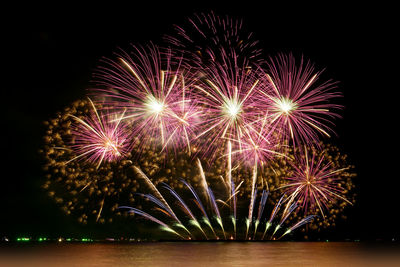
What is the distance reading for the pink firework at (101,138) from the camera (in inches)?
879

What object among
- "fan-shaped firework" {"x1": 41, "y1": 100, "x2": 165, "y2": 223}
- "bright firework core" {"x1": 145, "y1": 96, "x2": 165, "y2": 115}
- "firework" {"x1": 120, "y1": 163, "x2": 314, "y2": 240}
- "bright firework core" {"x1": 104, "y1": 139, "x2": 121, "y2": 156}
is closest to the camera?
"bright firework core" {"x1": 145, "y1": 96, "x2": 165, "y2": 115}

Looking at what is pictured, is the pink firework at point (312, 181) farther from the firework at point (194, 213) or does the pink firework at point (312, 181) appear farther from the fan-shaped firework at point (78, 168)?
the fan-shaped firework at point (78, 168)

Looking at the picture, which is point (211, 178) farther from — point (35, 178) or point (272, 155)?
point (35, 178)

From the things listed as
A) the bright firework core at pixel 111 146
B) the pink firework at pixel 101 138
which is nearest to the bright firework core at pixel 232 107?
the pink firework at pixel 101 138

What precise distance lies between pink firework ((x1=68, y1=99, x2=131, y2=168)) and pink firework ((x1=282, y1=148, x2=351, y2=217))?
8762 mm

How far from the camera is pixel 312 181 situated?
2478cm

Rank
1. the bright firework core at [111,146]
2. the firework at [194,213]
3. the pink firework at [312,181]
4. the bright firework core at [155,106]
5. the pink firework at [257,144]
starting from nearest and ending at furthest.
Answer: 1. the bright firework core at [155,106]
2. the pink firework at [257,144]
3. the bright firework core at [111,146]
4. the pink firework at [312,181]
5. the firework at [194,213]

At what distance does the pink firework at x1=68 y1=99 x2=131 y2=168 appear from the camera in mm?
22328

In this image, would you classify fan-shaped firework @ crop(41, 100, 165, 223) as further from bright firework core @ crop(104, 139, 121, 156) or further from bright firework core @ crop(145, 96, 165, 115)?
bright firework core @ crop(145, 96, 165, 115)

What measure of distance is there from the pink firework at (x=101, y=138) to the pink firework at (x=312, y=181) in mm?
8762

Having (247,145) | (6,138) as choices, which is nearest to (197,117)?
(247,145)


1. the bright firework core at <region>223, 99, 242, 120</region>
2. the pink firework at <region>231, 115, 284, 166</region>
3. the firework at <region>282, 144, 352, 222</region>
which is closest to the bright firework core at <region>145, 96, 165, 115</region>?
the bright firework core at <region>223, 99, 242, 120</region>

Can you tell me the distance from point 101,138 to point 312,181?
36.3 ft

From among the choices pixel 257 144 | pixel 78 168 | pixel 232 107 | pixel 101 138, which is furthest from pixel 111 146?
pixel 257 144
